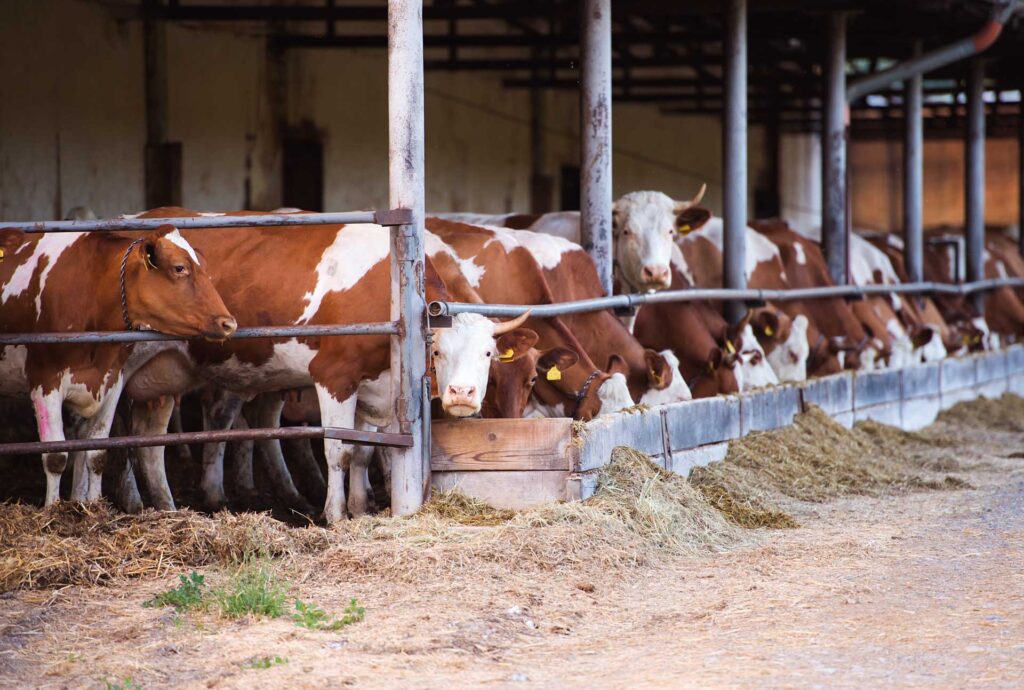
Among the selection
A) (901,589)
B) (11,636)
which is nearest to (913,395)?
(901,589)

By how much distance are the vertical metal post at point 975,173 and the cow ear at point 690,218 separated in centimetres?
695

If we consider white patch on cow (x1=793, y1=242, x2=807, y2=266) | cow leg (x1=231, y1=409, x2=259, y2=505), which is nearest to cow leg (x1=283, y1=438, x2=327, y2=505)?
cow leg (x1=231, y1=409, x2=259, y2=505)

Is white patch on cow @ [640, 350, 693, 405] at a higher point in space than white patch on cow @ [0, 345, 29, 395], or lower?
lower

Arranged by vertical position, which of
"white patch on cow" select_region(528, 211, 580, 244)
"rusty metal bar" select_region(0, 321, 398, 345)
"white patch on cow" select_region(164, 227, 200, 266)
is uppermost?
"white patch on cow" select_region(528, 211, 580, 244)

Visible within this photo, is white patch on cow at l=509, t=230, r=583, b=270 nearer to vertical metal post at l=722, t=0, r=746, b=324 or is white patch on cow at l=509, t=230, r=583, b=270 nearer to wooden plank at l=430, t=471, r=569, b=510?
vertical metal post at l=722, t=0, r=746, b=324

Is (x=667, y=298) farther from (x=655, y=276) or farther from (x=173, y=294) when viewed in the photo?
(x=173, y=294)

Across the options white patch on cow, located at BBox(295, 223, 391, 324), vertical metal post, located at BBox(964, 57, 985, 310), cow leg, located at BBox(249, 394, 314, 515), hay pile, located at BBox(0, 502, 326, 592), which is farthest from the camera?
vertical metal post, located at BBox(964, 57, 985, 310)

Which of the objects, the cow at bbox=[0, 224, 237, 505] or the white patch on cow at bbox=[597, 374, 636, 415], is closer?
the cow at bbox=[0, 224, 237, 505]

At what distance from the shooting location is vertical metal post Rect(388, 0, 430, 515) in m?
6.80

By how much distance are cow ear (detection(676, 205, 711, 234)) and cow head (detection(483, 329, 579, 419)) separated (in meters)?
2.95

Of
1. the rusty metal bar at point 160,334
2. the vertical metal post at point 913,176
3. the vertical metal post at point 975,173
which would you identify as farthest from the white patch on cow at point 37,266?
the vertical metal post at point 975,173

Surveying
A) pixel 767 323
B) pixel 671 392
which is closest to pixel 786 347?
pixel 767 323

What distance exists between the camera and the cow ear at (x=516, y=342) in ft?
23.8

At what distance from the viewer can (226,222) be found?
6.66 meters
